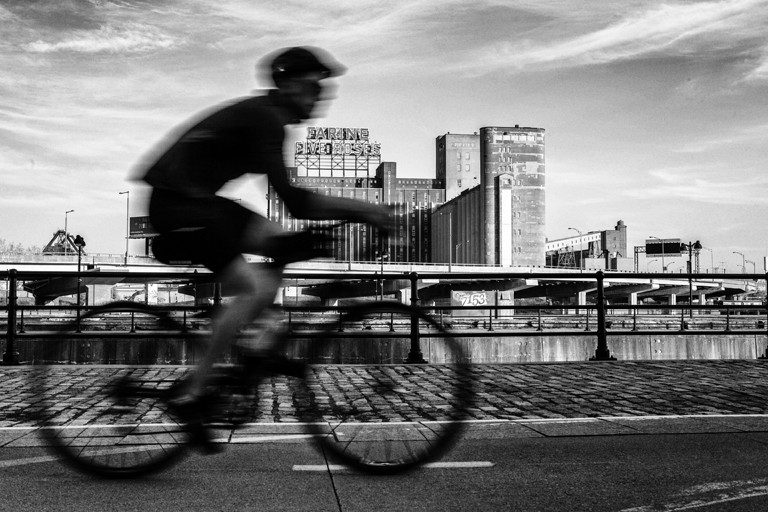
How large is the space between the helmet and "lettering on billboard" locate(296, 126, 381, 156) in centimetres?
17107

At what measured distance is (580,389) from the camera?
797 cm

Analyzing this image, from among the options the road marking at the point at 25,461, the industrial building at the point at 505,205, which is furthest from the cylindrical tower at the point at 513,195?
the road marking at the point at 25,461

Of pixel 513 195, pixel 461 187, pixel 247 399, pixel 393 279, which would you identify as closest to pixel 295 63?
pixel 247 399

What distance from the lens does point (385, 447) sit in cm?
419

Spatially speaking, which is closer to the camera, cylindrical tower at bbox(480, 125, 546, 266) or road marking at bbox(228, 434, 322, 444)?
road marking at bbox(228, 434, 322, 444)

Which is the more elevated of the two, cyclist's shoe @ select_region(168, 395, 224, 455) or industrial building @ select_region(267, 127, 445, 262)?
Result: industrial building @ select_region(267, 127, 445, 262)

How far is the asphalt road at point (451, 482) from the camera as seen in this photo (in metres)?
3.77

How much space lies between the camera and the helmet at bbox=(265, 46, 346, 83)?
3820mm

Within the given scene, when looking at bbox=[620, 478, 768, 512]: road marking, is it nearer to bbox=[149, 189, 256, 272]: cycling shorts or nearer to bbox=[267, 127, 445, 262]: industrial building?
bbox=[149, 189, 256, 272]: cycling shorts

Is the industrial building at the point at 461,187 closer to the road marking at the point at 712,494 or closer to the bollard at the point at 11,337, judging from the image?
the bollard at the point at 11,337

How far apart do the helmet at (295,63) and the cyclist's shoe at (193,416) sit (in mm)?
1572

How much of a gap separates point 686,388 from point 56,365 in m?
5.98

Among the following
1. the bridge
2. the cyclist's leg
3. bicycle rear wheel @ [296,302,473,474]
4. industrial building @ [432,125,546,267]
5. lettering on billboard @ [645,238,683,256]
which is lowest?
bicycle rear wheel @ [296,302,473,474]

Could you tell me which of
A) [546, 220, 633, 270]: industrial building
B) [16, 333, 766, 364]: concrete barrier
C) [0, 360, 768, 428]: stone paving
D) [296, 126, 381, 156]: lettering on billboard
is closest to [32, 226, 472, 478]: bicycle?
[0, 360, 768, 428]: stone paving
